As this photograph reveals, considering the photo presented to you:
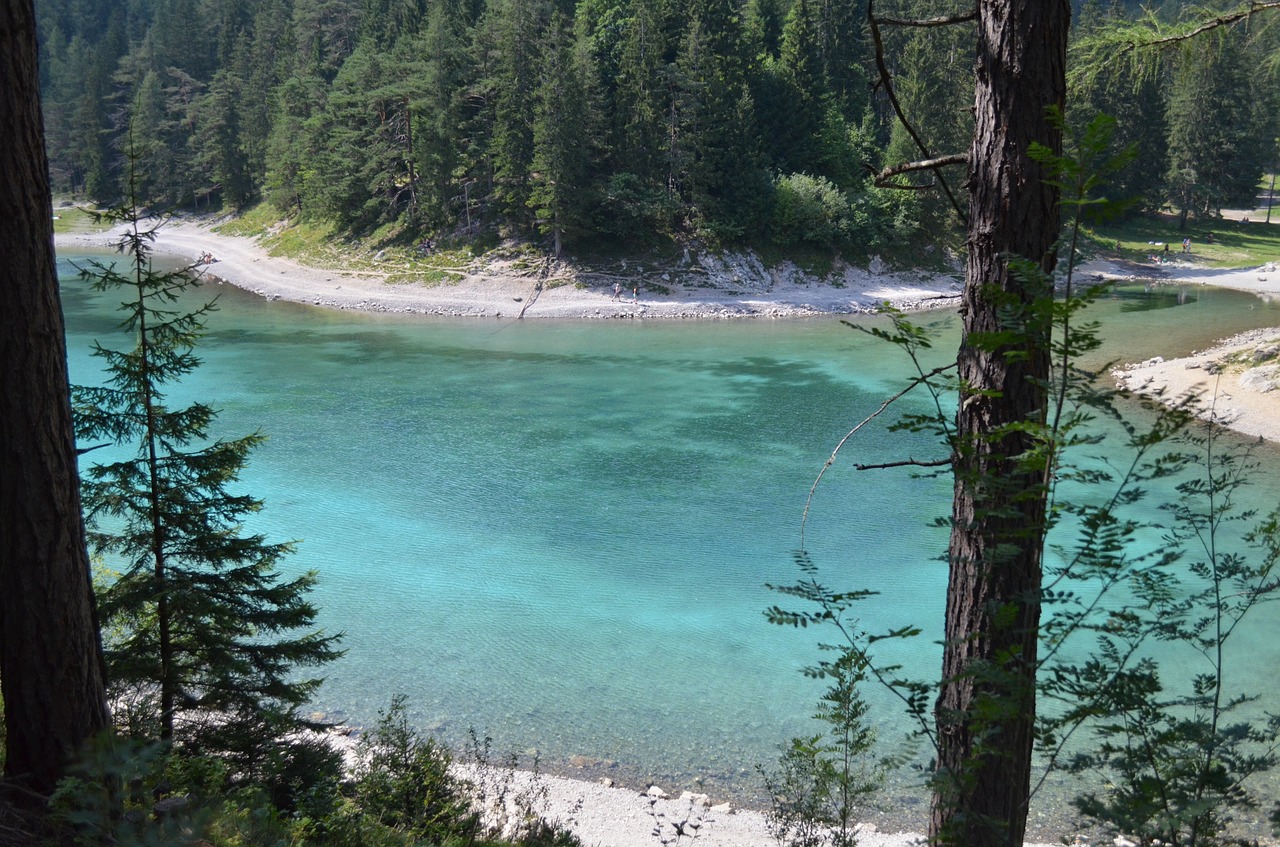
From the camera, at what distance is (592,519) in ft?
58.2

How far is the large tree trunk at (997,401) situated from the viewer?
3.37 metres

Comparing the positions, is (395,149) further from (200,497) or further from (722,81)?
(200,497)

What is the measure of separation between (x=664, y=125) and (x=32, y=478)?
135 feet

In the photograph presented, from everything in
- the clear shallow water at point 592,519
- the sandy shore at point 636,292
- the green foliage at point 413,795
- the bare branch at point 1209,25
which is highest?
the bare branch at point 1209,25

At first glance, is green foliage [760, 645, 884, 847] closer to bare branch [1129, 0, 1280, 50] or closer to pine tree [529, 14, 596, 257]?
bare branch [1129, 0, 1280, 50]

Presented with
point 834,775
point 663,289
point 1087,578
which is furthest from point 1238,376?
point 1087,578

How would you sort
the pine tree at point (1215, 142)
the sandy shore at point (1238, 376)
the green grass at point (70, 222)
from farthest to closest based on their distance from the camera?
the green grass at point (70, 222)
the pine tree at point (1215, 142)
the sandy shore at point (1238, 376)

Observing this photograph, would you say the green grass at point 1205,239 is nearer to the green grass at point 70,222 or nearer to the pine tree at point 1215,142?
the pine tree at point 1215,142

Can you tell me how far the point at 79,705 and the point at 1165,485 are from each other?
1917 centimetres

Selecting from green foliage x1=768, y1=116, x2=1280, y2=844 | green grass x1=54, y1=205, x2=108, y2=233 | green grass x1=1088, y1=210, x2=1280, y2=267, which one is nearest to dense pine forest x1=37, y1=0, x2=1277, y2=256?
green grass x1=1088, y1=210, x2=1280, y2=267

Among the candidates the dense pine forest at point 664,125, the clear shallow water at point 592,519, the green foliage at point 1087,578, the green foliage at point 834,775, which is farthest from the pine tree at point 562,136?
the green foliage at point 1087,578

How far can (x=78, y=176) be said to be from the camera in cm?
7606

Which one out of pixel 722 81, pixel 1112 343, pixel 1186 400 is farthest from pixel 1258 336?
pixel 1186 400

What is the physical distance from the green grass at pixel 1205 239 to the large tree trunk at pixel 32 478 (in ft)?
162
